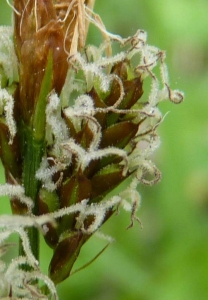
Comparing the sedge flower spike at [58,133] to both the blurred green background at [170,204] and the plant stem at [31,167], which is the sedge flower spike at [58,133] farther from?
the blurred green background at [170,204]

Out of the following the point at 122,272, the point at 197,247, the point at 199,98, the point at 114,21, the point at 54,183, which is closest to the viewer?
the point at 54,183

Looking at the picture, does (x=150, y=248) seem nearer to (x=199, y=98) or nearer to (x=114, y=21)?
(x=199, y=98)

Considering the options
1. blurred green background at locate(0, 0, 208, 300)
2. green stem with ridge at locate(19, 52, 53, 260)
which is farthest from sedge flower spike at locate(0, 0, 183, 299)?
blurred green background at locate(0, 0, 208, 300)

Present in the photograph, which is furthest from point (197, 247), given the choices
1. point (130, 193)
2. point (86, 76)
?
point (86, 76)

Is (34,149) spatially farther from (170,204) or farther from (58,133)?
(170,204)

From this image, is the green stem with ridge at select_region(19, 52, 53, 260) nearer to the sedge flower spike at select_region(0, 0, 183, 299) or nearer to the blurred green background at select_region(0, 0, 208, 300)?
the sedge flower spike at select_region(0, 0, 183, 299)

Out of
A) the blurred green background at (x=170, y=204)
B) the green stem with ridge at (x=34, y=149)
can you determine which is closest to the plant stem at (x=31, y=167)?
the green stem with ridge at (x=34, y=149)

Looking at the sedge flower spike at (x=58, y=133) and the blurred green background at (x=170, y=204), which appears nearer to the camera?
the sedge flower spike at (x=58, y=133)
